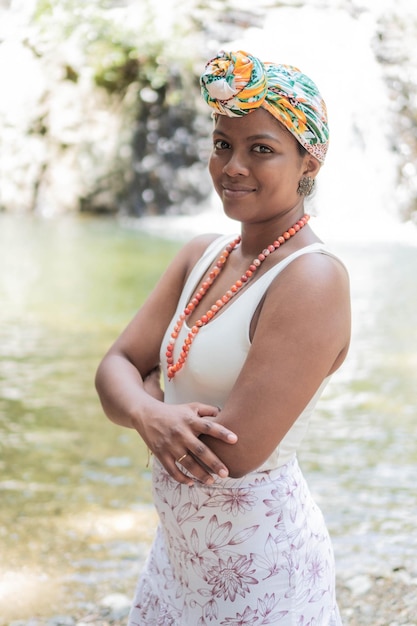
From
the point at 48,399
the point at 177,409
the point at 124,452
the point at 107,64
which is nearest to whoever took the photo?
the point at 177,409

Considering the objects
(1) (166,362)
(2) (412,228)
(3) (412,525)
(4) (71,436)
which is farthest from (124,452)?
(2) (412,228)

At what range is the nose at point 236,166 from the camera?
1.54 meters

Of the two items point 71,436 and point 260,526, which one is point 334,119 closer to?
point 71,436

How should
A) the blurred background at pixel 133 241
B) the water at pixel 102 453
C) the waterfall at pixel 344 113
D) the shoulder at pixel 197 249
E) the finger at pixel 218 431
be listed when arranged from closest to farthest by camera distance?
the finger at pixel 218 431
the shoulder at pixel 197 249
the water at pixel 102 453
the blurred background at pixel 133 241
the waterfall at pixel 344 113

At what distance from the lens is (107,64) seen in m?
16.3

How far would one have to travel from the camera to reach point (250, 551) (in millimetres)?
1551

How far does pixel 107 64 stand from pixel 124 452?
1313 centimetres

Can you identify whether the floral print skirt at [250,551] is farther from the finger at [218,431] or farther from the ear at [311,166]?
the ear at [311,166]

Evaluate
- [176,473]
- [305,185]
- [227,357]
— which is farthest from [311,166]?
[176,473]

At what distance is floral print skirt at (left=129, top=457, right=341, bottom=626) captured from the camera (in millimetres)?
1554

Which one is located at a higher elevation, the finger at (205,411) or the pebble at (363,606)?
the finger at (205,411)

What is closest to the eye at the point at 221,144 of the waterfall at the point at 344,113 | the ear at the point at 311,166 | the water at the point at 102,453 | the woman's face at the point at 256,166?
the woman's face at the point at 256,166

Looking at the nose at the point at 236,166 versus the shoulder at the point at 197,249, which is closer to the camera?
the nose at the point at 236,166

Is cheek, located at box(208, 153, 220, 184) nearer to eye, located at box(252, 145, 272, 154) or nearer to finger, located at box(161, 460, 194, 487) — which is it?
eye, located at box(252, 145, 272, 154)
